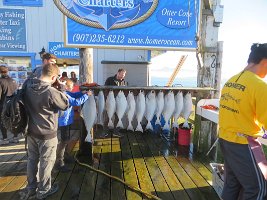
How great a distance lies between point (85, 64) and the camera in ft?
16.8

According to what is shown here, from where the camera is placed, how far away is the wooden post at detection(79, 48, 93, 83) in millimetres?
5102

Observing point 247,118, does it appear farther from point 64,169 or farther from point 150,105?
point 64,169

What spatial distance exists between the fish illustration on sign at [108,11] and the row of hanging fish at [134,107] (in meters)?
1.49

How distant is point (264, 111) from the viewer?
6.73 ft

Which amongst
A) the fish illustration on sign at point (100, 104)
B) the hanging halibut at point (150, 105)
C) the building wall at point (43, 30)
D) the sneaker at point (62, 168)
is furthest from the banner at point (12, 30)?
the hanging halibut at point (150, 105)

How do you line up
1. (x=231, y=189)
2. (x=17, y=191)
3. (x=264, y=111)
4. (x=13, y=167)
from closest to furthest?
1. (x=264, y=111)
2. (x=231, y=189)
3. (x=17, y=191)
4. (x=13, y=167)

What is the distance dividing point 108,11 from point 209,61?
99.0 inches

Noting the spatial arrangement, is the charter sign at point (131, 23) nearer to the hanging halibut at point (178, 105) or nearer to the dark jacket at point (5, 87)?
the hanging halibut at point (178, 105)

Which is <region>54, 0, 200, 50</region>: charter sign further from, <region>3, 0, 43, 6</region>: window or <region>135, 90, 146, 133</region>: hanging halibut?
<region>3, 0, 43, 6</region>: window

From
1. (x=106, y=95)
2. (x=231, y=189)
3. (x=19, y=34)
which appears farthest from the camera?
(x=19, y=34)

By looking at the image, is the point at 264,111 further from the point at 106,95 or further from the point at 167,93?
the point at 106,95

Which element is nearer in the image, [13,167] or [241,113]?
[241,113]

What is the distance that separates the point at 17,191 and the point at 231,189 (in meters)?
3.08

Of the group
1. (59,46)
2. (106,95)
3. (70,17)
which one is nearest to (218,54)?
(106,95)
